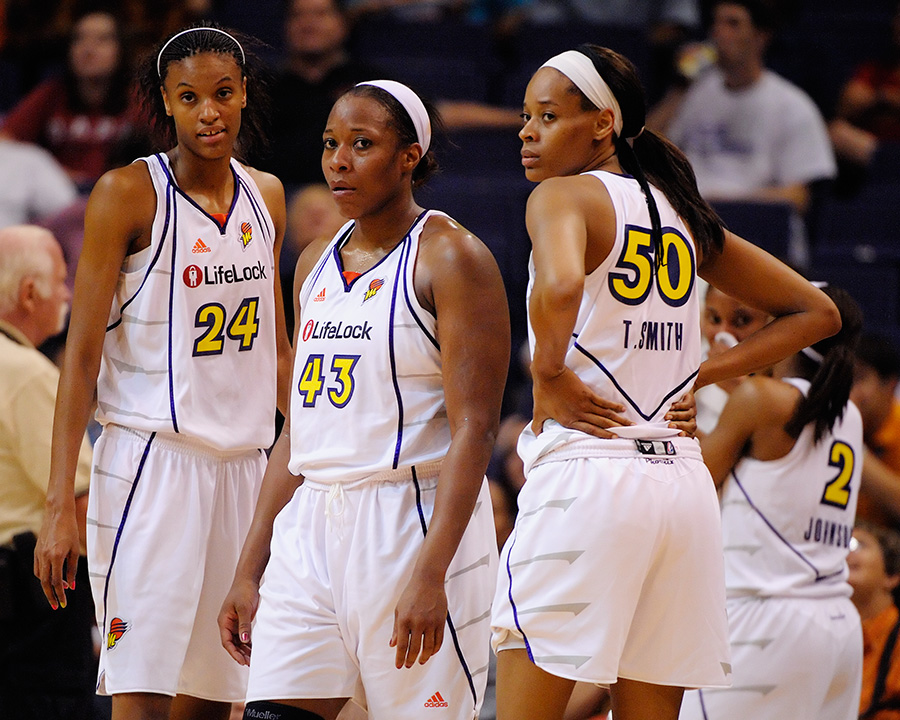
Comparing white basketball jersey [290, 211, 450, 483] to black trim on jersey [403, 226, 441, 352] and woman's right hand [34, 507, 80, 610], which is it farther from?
woman's right hand [34, 507, 80, 610]

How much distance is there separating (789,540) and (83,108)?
5906 mm

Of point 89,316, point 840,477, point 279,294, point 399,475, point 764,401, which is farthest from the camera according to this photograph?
point 840,477

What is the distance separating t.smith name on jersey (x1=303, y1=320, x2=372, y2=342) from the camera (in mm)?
3152

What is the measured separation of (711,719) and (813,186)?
5500mm

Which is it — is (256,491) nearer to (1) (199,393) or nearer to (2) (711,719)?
(1) (199,393)

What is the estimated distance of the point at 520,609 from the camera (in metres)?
2.96

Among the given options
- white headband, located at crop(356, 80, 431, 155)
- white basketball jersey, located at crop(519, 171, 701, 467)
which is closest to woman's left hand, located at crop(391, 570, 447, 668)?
white basketball jersey, located at crop(519, 171, 701, 467)

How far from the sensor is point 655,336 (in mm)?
3035

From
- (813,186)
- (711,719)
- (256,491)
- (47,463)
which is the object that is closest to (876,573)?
(711,719)

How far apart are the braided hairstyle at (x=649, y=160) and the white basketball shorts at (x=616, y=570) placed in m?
0.50

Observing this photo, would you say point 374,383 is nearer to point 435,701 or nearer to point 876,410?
point 435,701

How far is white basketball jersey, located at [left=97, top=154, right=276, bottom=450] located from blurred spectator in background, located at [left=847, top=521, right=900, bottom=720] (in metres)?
2.74

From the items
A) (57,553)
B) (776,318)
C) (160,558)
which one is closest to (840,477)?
(776,318)

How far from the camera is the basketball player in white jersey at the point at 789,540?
410 cm
